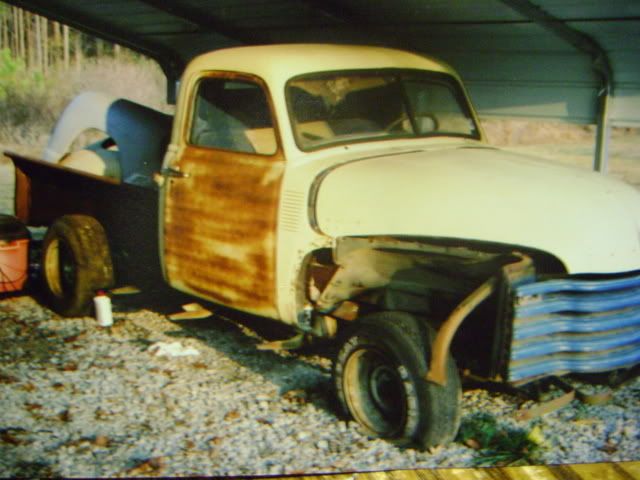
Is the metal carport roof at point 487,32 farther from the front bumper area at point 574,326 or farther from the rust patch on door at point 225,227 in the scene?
the front bumper area at point 574,326

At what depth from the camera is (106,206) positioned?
17.2ft

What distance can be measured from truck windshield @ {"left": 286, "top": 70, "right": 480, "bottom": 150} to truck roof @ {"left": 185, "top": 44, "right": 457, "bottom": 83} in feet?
0.17

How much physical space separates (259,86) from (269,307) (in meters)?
1.18

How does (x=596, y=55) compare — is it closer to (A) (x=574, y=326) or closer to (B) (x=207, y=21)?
(A) (x=574, y=326)

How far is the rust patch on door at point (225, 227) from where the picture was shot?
3.86 meters

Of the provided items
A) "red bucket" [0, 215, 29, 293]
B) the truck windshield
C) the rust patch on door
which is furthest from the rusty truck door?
"red bucket" [0, 215, 29, 293]

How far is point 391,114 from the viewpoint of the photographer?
4258 mm

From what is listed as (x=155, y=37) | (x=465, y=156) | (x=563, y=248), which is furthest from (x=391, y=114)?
(x=155, y=37)

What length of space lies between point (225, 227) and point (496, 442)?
1.72 meters

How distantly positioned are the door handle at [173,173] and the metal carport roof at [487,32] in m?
2.24

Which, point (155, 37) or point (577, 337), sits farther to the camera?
point (155, 37)

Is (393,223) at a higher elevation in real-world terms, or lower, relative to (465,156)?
lower

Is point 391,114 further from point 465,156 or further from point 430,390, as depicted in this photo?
point 430,390

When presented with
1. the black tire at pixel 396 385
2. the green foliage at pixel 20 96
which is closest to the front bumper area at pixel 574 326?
the black tire at pixel 396 385
